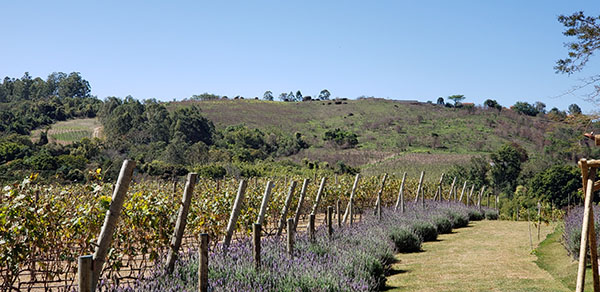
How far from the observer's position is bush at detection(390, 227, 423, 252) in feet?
32.1

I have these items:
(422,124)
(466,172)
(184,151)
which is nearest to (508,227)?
(466,172)

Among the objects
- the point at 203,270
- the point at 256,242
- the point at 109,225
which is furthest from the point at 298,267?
the point at 109,225

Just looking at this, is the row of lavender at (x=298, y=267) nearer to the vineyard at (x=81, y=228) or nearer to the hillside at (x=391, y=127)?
the vineyard at (x=81, y=228)

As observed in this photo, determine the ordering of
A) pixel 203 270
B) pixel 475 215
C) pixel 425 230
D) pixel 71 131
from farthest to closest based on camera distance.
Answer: pixel 71 131 < pixel 475 215 < pixel 425 230 < pixel 203 270

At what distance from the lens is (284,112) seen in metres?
78.5

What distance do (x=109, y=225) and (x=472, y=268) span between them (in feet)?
20.5

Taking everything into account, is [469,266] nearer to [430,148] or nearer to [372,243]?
[372,243]

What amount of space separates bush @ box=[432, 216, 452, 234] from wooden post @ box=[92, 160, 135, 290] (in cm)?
1071

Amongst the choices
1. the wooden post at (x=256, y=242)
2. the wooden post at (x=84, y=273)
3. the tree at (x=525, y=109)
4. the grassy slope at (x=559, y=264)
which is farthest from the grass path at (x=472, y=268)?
the tree at (x=525, y=109)

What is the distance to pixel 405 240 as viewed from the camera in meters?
10.0

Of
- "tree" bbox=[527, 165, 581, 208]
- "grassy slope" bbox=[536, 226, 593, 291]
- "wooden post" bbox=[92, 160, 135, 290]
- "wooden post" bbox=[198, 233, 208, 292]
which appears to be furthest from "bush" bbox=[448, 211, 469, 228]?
"tree" bbox=[527, 165, 581, 208]

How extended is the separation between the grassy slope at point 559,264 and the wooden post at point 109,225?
5617mm

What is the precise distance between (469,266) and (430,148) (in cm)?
4975

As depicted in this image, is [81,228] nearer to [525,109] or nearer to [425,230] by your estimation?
[425,230]
